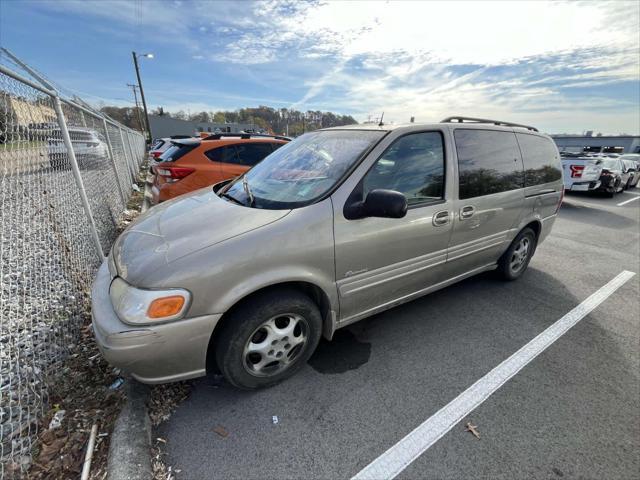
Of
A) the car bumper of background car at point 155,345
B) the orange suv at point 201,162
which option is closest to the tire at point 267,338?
the car bumper of background car at point 155,345

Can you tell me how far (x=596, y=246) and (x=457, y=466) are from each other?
19.2 ft

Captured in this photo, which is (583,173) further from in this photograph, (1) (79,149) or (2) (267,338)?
(1) (79,149)

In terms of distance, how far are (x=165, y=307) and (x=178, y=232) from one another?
531 mm

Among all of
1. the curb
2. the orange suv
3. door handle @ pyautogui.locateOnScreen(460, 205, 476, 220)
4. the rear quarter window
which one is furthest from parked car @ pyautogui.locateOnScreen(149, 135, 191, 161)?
door handle @ pyautogui.locateOnScreen(460, 205, 476, 220)

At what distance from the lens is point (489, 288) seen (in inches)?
149

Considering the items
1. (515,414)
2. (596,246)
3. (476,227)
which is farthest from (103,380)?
(596,246)

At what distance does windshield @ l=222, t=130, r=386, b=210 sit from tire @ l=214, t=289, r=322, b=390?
664 millimetres

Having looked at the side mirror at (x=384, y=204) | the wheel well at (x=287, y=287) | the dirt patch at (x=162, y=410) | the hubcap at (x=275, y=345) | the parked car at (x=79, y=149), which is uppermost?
the parked car at (x=79, y=149)

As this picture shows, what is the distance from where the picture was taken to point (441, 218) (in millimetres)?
2660

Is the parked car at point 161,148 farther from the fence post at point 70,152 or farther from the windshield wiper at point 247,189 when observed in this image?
the windshield wiper at point 247,189

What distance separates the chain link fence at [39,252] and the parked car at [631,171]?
1671cm

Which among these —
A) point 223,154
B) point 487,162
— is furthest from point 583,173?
point 223,154

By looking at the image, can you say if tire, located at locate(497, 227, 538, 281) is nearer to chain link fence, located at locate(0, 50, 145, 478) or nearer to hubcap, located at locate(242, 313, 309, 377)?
hubcap, located at locate(242, 313, 309, 377)

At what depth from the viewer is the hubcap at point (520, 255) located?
3777 millimetres
